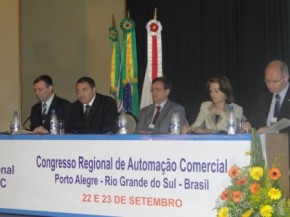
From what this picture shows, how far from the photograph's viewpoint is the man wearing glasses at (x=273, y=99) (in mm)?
4578

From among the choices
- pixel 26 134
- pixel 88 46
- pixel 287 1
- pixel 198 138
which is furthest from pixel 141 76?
pixel 198 138

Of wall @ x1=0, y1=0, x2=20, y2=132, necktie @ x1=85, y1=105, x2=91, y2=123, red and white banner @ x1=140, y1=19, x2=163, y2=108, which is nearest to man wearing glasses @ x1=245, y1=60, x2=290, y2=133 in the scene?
necktie @ x1=85, y1=105, x2=91, y2=123

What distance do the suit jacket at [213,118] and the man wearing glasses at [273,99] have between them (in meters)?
0.21

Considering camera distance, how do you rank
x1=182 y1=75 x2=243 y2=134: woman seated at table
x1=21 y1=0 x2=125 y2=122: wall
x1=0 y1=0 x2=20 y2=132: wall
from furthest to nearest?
x1=21 y1=0 x2=125 y2=122: wall, x1=0 y1=0 x2=20 y2=132: wall, x1=182 y1=75 x2=243 y2=134: woman seated at table

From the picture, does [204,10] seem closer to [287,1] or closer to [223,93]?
[287,1]

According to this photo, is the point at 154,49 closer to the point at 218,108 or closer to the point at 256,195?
the point at 218,108

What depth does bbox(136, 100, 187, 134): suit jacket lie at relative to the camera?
529cm

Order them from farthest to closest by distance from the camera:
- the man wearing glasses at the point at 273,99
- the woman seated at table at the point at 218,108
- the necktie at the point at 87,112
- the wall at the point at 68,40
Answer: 1. the wall at the point at 68,40
2. the necktie at the point at 87,112
3. the woman seated at table at the point at 218,108
4. the man wearing glasses at the point at 273,99

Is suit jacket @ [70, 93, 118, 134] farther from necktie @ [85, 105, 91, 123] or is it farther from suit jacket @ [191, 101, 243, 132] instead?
suit jacket @ [191, 101, 243, 132]

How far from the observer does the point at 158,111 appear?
18.0 feet

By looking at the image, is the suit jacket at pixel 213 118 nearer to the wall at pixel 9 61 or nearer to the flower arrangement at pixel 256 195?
the flower arrangement at pixel 256 195

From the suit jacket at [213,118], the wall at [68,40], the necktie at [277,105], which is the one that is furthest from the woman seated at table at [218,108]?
the wall at [68,40]

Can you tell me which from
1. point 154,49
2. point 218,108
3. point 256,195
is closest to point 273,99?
point 218,108

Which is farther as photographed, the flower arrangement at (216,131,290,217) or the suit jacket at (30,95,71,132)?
the suit jacket at (30,95,71,132)
